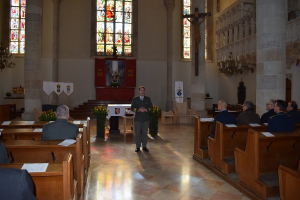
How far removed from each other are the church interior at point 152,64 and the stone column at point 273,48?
2 cm

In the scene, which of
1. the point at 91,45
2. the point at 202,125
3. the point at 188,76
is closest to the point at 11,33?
the point at 91,45

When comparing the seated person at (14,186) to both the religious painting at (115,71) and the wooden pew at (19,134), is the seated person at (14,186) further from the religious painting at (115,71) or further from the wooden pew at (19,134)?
the religious painting at (115,71)

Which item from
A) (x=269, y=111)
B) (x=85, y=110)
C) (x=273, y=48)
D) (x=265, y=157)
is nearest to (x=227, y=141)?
(x=265, y=157)

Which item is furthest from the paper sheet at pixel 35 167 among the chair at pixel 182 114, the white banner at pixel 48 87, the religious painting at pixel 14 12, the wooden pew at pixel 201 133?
the religious painting at pixel 14 12

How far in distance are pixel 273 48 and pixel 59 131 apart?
491cm

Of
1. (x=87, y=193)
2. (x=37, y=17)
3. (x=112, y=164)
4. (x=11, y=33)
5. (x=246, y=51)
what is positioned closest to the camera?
(x=87, y=193)

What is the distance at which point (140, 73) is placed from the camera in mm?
17047

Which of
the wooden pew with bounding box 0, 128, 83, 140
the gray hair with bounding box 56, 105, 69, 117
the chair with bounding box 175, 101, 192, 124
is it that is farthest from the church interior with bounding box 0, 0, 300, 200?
the gray hair with bounding box 56, 105, 69, 117

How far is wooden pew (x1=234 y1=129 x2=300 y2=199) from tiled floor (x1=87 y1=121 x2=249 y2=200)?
28 centimetres

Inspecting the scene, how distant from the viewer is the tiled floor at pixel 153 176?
3514mm

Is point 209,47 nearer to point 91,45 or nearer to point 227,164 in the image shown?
point 91,45

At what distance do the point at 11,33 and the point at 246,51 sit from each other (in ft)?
45.1

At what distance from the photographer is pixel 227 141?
4.34 meters

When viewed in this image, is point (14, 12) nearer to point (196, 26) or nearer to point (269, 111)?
point (196, 26)
